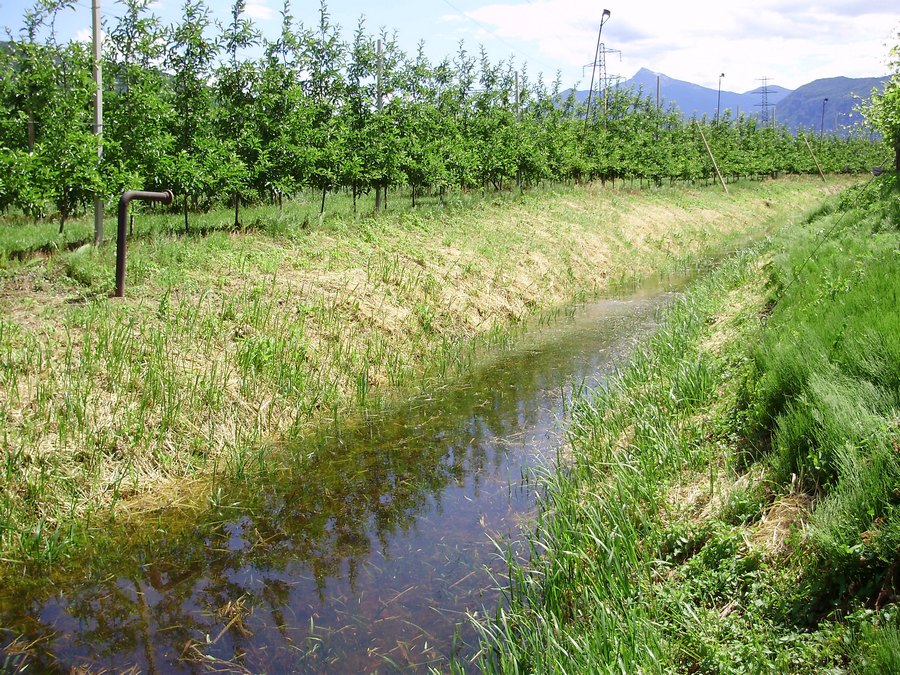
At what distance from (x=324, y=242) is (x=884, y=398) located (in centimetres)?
1031

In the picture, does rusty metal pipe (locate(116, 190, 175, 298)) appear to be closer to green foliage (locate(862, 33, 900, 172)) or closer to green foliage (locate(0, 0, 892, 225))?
green foliage (locate(0, 0, 892, 225))

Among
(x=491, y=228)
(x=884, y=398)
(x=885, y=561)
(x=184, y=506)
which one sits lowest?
(x=184, y=506)

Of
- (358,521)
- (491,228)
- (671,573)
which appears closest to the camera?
(671,573)

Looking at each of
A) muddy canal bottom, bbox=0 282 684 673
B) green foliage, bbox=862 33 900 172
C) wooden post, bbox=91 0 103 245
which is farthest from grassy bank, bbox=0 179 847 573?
green foliage, bbox=862 33 900 172

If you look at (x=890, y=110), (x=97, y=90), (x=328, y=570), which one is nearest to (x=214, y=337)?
(x=328, y=570)

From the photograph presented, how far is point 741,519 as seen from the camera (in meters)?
4.17

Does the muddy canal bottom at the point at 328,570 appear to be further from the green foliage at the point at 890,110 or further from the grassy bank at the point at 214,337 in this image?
the green foliage at the point at 890,110

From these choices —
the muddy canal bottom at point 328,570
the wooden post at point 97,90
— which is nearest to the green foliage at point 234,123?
the wooden post at point 97,90

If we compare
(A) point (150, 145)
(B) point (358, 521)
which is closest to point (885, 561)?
(B) point (358, 521)

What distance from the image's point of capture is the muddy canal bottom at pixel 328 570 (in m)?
4.06

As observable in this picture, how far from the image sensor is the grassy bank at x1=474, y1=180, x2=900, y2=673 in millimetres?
3197

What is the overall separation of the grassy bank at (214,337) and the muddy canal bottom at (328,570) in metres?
0.67

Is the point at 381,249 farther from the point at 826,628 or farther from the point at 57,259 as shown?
the point at 826,628

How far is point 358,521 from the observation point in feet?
18.5
